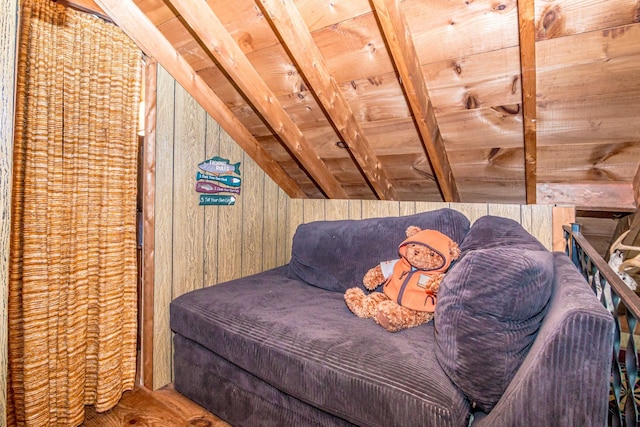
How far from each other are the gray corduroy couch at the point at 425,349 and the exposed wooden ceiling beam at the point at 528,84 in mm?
373

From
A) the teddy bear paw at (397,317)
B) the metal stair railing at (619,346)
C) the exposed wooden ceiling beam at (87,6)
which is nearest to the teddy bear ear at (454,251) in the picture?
the teddy bear paw at (397,317)

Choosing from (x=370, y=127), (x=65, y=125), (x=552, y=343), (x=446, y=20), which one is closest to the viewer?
(x=552, y=343)

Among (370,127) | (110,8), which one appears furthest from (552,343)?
(110,8)

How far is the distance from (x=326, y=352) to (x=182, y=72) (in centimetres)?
177

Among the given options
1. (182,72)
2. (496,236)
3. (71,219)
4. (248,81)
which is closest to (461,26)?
(496,236)

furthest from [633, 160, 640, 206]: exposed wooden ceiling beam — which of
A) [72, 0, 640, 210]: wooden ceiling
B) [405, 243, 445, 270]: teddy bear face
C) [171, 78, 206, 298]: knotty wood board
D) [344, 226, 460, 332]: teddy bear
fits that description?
[171, 78, 206, 298]: knotty wood board

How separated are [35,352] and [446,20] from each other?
7.42 ft

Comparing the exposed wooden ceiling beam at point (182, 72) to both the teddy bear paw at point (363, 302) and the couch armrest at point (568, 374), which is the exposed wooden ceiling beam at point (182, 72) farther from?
the couch armrest at point (568, 374)

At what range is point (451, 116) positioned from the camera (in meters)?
1.75

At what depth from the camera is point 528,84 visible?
1.41m

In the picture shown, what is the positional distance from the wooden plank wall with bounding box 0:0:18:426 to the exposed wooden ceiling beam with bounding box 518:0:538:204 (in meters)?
1.55

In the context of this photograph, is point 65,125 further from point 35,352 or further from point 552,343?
point 552,343

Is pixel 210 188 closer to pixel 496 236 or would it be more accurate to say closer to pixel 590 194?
pixel 496 236

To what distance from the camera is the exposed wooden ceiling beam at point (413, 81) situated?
1330mm
